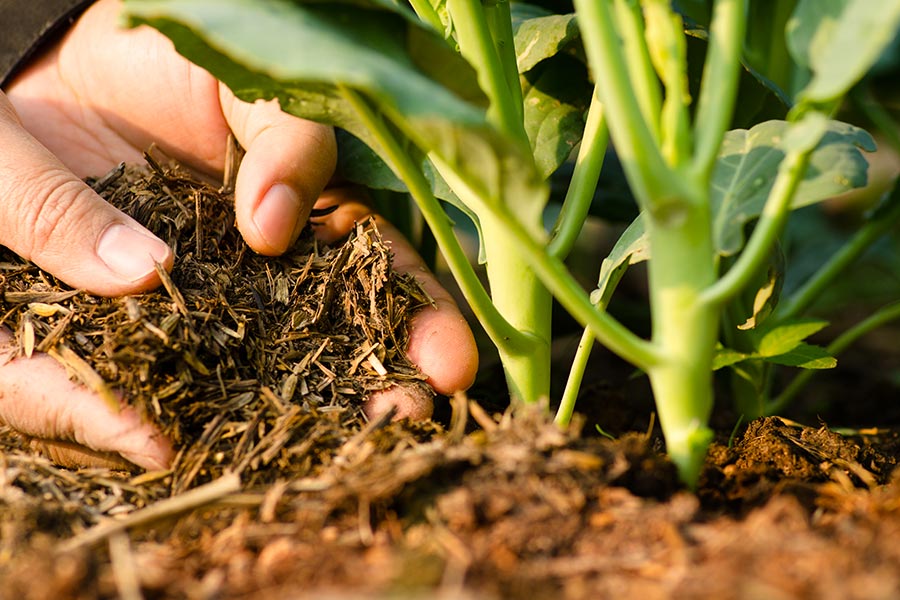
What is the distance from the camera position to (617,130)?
0.78 m

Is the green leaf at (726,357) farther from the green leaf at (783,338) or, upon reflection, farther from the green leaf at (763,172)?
the green leaf at (763,172)

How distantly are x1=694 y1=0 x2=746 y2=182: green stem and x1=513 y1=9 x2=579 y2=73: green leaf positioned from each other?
445 mm

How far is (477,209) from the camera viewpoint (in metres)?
1.15

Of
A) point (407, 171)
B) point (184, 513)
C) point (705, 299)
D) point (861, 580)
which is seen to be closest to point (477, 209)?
point (407, 171)

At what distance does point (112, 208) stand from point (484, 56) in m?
0.59

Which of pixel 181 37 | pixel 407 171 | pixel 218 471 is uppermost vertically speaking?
pixel 181 37

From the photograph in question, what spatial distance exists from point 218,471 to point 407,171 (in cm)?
44

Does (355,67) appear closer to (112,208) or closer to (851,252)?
(112,208)

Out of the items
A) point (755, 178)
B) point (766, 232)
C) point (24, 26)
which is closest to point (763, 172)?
point (755, 178)

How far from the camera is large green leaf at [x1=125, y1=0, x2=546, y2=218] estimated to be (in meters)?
0.67

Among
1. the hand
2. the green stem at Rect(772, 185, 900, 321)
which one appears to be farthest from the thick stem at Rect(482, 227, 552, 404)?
the green stem at Rect(772, 185, 900, 321)

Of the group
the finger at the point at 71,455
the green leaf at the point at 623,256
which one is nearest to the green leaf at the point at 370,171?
the green leaf at the point at 623,256

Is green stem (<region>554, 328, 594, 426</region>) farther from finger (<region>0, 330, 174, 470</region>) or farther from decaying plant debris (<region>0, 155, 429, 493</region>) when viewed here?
finger (<region>0, 330, 174, 470</region>)

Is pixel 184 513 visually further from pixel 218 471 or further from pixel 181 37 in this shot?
pixel 181 37
